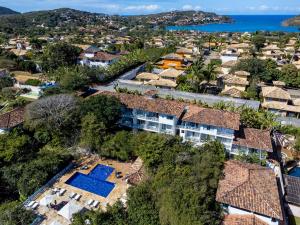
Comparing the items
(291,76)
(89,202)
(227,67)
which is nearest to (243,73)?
(227,67)

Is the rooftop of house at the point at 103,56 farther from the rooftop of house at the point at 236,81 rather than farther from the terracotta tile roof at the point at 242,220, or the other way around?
the terracotta tile roof at the point at 242,220

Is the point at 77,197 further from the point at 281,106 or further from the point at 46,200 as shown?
the point at 281,106

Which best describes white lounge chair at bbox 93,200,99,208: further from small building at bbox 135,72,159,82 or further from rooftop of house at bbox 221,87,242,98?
small building at bbox 135,72,159,82

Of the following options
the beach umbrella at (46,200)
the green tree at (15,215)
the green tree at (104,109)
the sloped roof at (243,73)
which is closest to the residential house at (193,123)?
the green tree at (104,109)

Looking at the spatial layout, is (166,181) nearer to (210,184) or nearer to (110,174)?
(210,184)

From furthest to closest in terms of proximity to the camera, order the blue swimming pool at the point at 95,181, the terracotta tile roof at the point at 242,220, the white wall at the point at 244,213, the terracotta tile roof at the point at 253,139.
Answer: the terracotta tile roof at the point at 253,139, the blue swimming pool at the point at 95,181, the white wall at the point at 244,213, the terracotta tile roof at the point at 242,220
